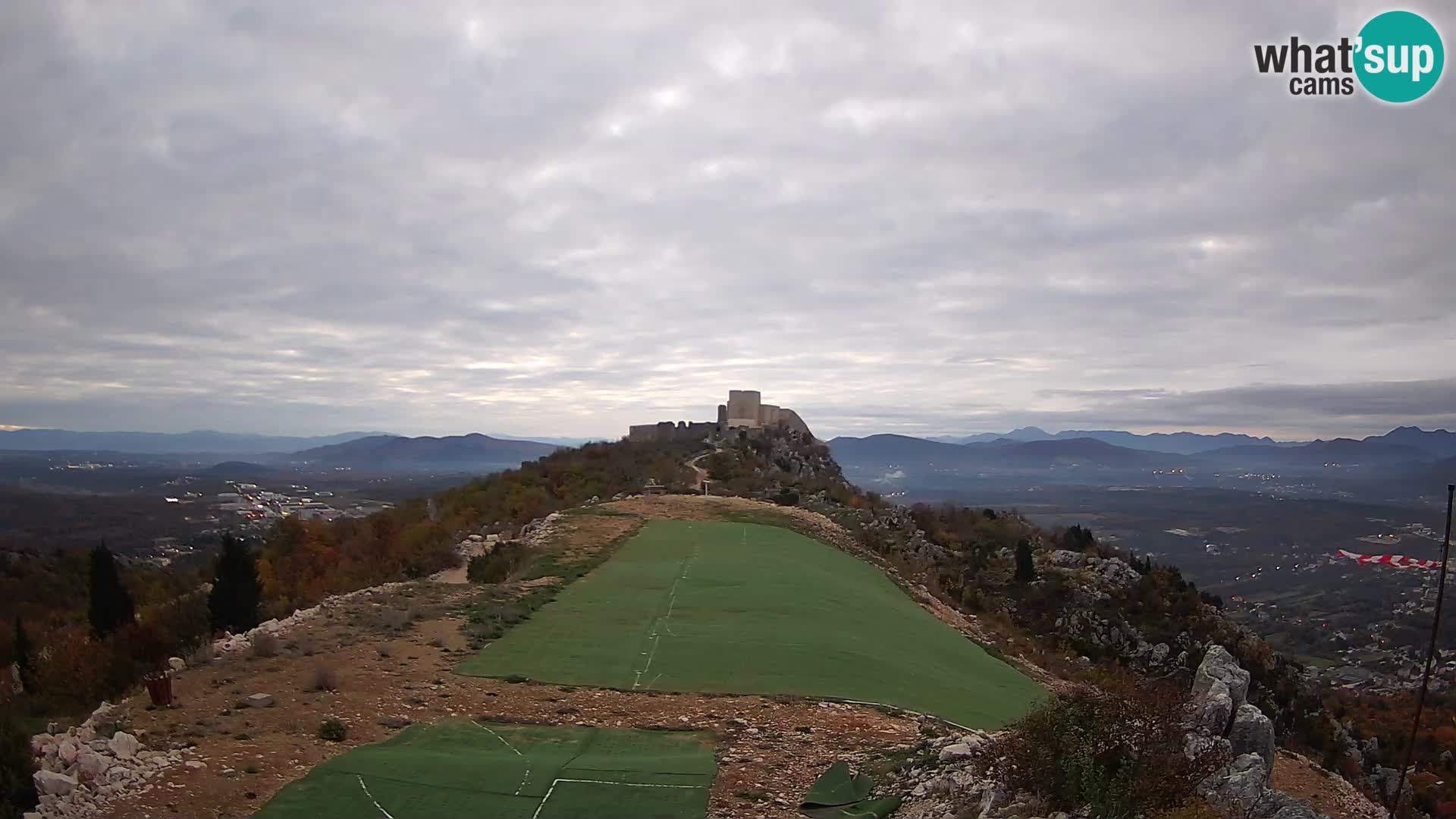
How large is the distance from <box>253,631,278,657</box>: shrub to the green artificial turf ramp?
2.61 meters

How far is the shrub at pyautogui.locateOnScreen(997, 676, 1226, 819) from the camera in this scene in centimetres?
569

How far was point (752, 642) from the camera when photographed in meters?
14.0

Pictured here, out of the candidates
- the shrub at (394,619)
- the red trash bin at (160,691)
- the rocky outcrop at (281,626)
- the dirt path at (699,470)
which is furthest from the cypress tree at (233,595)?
the dirt path at (699,470)

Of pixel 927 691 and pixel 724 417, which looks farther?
pixel 724 417

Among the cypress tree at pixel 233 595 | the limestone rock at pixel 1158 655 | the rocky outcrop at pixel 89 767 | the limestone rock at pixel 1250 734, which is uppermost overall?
the limestone rock at pixel 1250 734

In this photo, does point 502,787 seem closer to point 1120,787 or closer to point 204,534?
point 1120,787

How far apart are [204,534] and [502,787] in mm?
59761

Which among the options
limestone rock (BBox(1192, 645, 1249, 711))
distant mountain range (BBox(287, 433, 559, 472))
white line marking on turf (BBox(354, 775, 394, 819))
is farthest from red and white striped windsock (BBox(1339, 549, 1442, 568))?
distant mountain range (BBox(287, 433, 559, 472))

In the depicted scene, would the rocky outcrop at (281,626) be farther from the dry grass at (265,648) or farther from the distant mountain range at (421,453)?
the distant mountain range at (421,453)

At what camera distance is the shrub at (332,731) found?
8695 millimetres

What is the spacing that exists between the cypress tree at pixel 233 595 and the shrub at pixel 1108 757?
16.5 metres

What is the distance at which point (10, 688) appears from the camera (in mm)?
14328

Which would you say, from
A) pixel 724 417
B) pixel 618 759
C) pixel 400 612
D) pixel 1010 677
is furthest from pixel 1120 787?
pixel 724 417

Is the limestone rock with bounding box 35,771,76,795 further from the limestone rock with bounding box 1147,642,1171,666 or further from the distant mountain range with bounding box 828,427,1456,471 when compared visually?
the distant mountain range with bounding box 828,427,1456,471
